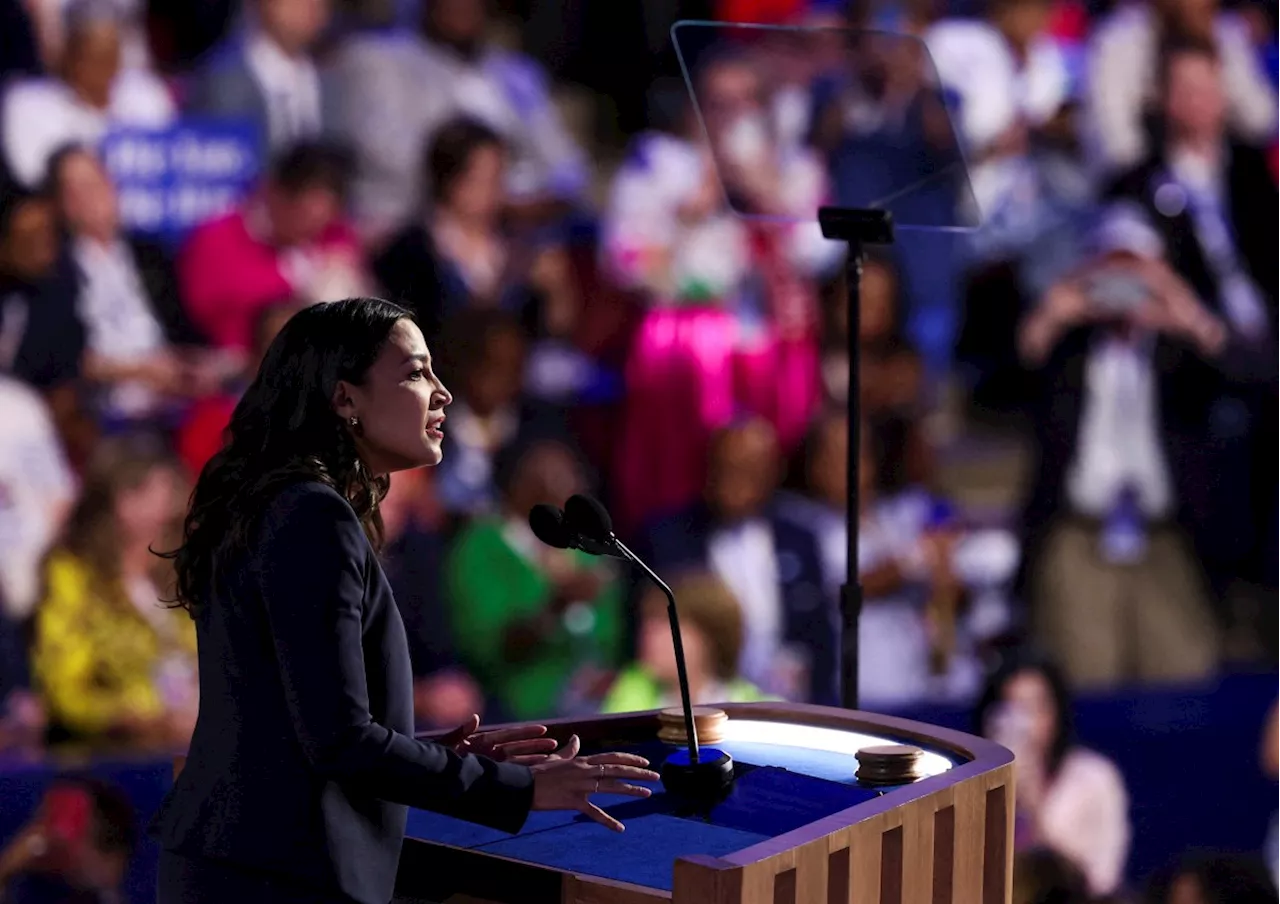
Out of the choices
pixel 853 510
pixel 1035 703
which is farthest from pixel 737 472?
pixel 853 510

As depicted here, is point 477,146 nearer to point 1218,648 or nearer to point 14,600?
point 14,600

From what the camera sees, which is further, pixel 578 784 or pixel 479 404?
pixel 479 404

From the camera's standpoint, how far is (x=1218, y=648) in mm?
5621

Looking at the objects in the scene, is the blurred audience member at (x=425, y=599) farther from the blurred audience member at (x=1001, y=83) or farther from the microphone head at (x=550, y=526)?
the microphone head at (x=550, y=526)

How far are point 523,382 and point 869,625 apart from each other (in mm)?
1275

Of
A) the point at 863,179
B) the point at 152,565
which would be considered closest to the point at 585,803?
the point at 863,179

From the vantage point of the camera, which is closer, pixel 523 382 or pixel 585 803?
pixel 585 803

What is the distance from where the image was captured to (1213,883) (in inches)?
206

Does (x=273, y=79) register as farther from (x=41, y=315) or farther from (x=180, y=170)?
(x=41, y=315)

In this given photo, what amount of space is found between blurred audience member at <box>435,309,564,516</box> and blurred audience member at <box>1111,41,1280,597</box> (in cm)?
220

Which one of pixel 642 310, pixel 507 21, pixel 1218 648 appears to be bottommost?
pixel 1218 648

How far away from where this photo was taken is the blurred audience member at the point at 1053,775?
505 cm

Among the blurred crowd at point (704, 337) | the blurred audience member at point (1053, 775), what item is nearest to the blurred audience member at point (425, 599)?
the blurred crowd at point (704, 337)

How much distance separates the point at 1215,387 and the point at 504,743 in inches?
168
